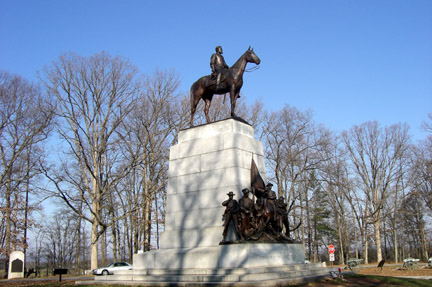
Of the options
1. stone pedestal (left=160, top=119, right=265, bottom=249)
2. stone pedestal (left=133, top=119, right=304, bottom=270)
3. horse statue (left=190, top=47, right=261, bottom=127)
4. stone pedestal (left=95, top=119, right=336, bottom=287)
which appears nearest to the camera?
stone pedestal (left=95, top=119, right=336, bottom=287)

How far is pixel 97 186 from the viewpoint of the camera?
96.5 ft

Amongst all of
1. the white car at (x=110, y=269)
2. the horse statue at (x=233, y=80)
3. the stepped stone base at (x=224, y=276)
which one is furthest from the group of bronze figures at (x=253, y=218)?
the white car at (x=110, y=269)

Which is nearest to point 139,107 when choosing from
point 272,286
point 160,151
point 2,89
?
point 160,151

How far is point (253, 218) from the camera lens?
12.3 meters

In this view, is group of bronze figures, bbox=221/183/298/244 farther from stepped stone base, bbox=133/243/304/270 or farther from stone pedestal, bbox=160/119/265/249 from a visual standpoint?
stone pedestal, bbox=160/119/265/249

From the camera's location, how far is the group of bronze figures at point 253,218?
39.9 ft

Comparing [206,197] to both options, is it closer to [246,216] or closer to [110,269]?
[246,216]

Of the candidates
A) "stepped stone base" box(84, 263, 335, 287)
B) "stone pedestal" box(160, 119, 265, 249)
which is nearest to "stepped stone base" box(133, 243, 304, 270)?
"stepped stone base" box(84, 263, 335, 287)

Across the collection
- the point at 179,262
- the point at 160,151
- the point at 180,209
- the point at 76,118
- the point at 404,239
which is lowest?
the point at 404,239

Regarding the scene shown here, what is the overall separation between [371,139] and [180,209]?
121 ft

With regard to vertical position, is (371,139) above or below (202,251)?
above

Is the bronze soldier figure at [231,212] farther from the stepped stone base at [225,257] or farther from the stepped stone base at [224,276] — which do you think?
the stepped stone base at [224,276]

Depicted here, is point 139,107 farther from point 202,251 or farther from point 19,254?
point 202,251

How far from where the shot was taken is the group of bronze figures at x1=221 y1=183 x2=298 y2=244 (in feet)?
39.9
